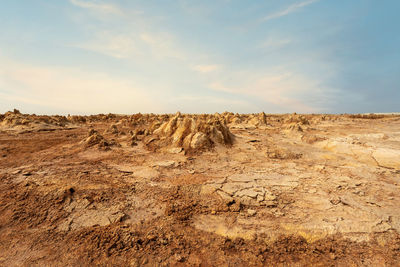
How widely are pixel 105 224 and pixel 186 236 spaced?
1803 millimetres

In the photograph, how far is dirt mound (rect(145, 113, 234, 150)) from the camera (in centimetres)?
887

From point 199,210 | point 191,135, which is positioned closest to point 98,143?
point 191,135

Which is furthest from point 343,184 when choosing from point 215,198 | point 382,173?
point 215,198

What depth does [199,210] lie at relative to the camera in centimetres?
431

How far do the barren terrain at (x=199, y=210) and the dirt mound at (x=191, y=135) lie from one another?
1051 mm

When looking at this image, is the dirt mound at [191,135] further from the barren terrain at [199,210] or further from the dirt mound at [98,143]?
the dirt mound at [98,143]

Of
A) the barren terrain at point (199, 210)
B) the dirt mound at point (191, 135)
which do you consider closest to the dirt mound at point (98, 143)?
the barren terrain at point (199, 210)

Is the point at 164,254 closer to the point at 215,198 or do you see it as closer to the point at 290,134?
the point at 215,198

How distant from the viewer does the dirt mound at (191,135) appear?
349 inches

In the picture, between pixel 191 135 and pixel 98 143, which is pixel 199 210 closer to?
pixel 191 135

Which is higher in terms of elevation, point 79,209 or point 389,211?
point 389,211

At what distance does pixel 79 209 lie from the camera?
4.29 metres

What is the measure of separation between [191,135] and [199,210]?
206 inches

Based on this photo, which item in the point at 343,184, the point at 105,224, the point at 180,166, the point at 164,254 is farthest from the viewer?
the point at 180,166
